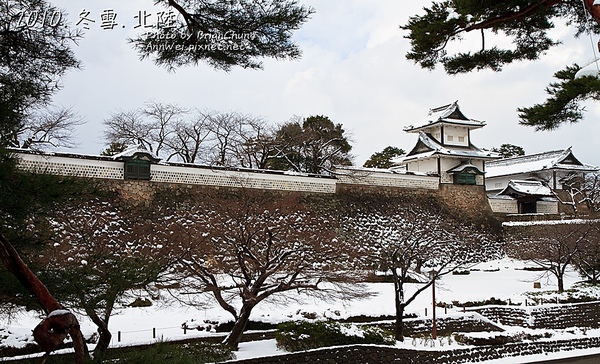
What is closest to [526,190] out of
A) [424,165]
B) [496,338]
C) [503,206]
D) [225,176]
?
[503,206]

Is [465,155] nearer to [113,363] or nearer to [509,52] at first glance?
[509,52]

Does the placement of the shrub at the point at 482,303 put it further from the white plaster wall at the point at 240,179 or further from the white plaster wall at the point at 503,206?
the white plaster wall at the point at 503,206

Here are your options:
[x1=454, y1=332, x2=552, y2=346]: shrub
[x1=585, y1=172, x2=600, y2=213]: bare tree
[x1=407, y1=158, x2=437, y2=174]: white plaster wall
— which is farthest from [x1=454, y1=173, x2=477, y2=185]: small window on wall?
[x1=454, y1=332, x2=552, y2=346]: shrub

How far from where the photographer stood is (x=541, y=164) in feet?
104


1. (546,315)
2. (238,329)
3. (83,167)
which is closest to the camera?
(238,329)

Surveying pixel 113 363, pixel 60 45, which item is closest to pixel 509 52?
pixel 60 45

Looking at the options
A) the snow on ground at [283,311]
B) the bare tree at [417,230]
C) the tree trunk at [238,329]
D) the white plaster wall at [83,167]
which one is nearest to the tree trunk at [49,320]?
the snow on ground at [283,311]

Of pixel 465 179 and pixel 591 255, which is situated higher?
pixel 465 179

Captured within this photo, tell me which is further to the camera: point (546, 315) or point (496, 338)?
point (546, 315)

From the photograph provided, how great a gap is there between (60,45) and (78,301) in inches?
94.6

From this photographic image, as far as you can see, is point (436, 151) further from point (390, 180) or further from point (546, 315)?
point (546, 315)

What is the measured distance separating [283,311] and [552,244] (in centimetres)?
1123

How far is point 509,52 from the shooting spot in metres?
6.17

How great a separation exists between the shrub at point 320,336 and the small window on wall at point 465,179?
1682cm
